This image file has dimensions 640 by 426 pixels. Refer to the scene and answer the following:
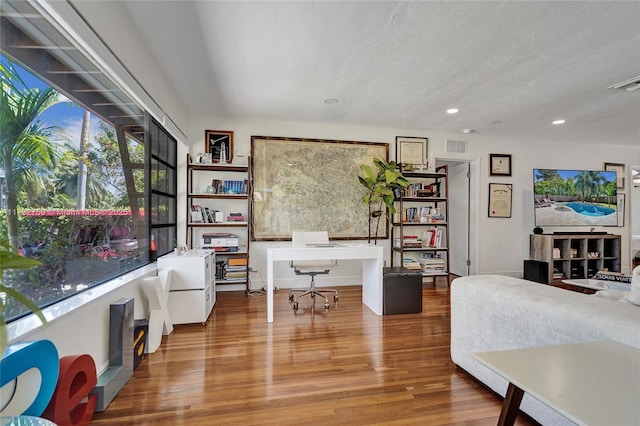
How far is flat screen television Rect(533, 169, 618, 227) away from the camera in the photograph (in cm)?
496

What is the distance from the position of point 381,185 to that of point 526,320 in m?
2.93

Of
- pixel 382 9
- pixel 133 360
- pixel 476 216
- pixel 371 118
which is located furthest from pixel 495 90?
pixel 133 360

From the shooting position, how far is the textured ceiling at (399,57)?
1.96 m

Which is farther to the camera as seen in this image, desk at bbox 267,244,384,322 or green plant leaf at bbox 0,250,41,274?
desk at bbox 267,244,384,322

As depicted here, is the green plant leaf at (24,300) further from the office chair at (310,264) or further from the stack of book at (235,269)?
the stack of book at (235,269)

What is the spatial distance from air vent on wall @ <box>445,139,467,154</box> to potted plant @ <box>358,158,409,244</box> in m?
1.08

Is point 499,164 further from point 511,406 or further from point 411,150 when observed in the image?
point 511,406

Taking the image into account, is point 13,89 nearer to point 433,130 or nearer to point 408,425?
point 408,425

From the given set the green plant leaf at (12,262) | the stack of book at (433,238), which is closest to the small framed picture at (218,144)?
the stack of book at (433,238)

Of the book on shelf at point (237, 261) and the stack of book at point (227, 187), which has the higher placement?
the stack of book at point (227, 187)

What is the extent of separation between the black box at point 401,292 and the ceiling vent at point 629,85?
9.12 ft

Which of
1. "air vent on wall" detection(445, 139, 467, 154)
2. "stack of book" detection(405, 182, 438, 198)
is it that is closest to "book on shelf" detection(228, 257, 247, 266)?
"stack of book" detection(405, 182, 438, 198)

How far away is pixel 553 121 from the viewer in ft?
13.7

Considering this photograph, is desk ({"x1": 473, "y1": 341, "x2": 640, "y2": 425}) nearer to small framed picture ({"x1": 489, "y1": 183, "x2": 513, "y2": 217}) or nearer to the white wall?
the white wall
